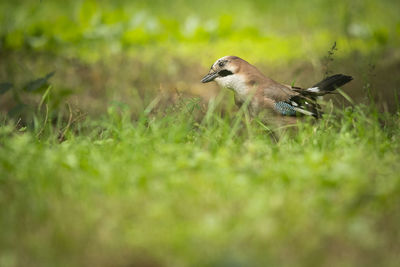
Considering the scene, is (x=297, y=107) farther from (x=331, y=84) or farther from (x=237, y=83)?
(x=237, y=83)

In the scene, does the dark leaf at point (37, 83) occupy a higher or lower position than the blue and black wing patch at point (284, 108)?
lower

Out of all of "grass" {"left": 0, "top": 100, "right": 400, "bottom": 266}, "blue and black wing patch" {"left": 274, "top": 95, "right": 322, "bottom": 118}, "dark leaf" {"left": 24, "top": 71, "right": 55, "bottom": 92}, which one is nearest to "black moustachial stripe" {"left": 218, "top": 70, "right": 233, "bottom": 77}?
"blue and black wing patch" {"left": 274, "top": 95, "right": 322, "bottom": 118}

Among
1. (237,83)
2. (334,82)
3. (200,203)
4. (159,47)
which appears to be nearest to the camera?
(200,203)

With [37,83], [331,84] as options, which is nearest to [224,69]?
[331,84]

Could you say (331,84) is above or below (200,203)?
above

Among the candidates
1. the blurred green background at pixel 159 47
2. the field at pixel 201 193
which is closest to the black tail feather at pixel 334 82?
the field at pixel 201 193

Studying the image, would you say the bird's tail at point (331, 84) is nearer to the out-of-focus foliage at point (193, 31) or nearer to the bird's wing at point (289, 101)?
the bird's wing at point (289, 101)

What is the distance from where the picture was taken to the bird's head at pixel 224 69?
3759 mm

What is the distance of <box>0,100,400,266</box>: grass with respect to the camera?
6.54 feet

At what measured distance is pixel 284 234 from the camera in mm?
2078

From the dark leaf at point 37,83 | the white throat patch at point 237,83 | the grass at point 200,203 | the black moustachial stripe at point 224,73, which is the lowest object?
the grass at point 200,203

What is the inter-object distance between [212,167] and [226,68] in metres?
1.36

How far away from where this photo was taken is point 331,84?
12.0ft

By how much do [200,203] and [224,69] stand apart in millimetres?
1730
